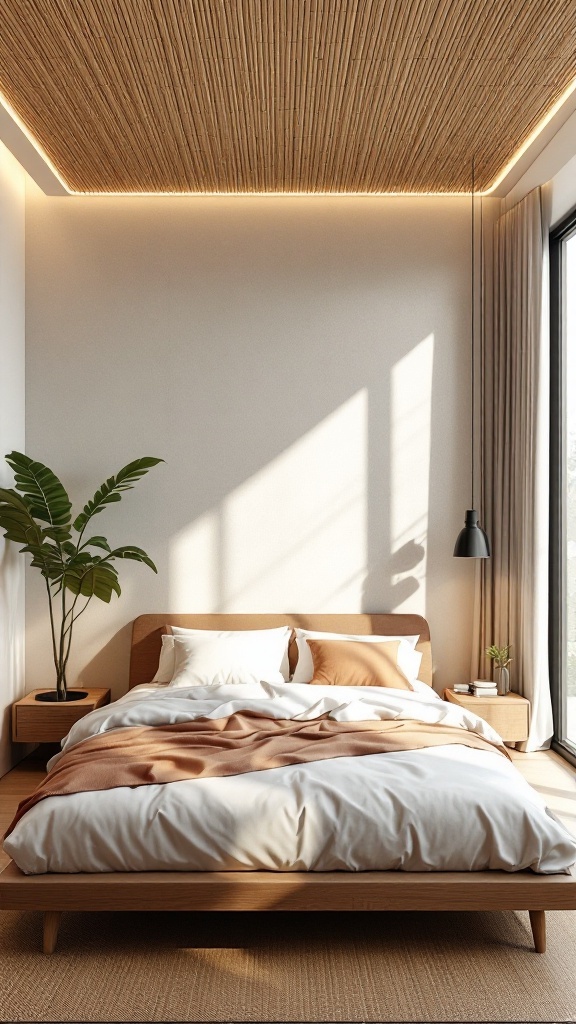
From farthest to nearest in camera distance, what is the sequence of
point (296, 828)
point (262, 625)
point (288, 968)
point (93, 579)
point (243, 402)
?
point (243, 402) < point (262, 625) < point (93, 579) < point (296, 828) < point (288, 968)

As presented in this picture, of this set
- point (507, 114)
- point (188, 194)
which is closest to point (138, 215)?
point (188, 194)

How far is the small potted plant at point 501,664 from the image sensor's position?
15.7ft

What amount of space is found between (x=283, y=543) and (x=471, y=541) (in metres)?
1.16

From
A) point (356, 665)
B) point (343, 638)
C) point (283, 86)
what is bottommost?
point (356, 665)

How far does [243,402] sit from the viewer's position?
16.8 ft

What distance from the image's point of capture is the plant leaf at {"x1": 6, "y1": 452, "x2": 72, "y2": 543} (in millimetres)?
4594

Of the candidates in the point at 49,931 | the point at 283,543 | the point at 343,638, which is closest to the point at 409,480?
the point at 283,543

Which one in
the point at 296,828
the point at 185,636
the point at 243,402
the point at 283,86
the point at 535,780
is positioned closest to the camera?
the point at 296,828

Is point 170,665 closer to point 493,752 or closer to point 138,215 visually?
point 493,752

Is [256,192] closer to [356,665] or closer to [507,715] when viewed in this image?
[356,665]

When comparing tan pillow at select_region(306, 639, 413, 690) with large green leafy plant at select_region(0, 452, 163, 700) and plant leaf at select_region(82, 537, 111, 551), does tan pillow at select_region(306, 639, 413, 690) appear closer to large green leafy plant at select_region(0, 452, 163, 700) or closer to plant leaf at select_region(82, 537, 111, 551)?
large green leafy plant at select_region(0, 452, 163, 700)

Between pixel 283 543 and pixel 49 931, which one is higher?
pixel 283 543

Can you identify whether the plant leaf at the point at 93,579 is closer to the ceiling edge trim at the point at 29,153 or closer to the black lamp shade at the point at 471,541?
the black lamp shade at the point at 471,541

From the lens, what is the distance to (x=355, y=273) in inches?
201
